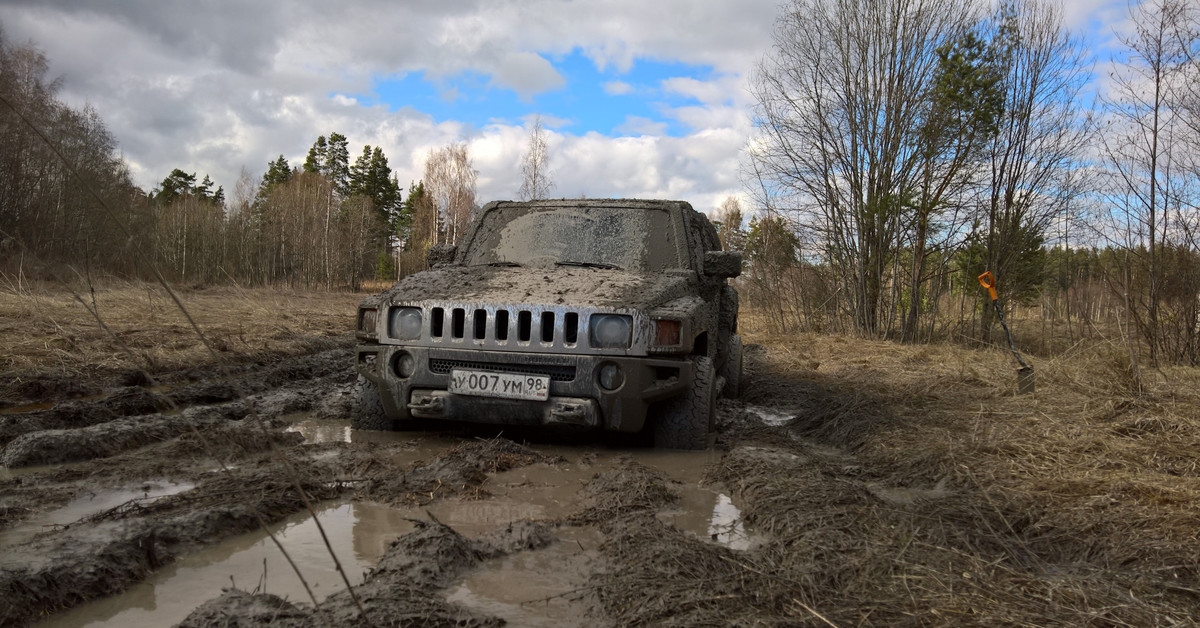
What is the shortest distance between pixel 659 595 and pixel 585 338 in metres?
2.17

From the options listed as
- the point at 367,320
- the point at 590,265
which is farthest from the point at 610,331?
the point at 367,320

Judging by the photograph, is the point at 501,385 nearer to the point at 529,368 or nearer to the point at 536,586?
the point at 529,368

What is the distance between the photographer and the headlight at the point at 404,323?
4.59 m

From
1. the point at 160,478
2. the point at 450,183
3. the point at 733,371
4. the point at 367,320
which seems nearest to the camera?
the point at 160,478

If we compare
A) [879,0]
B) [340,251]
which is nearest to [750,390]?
[879,0]

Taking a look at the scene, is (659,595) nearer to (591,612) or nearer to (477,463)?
(591,612)

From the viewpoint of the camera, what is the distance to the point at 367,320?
4.84 m

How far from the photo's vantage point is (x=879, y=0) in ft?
46.2

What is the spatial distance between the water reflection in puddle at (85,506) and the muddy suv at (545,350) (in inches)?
55.7

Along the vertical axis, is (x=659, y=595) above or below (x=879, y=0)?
below

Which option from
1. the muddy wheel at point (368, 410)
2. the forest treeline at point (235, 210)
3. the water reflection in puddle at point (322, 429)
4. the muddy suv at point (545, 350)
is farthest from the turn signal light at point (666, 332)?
the forest treeline at point (235, 210)

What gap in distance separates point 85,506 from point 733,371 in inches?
202

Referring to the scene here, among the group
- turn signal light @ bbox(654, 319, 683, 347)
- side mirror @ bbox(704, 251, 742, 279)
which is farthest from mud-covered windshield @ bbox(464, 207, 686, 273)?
turn signal light @ bbox(654, 319, 683, 347)

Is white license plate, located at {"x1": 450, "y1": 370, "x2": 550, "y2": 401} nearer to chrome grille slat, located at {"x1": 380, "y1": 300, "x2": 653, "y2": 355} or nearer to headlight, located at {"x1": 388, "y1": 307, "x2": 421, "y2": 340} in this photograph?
chrome grille slat, located at {"x1": 380, "y1": 300, "x2": 653, "y2": 355}
